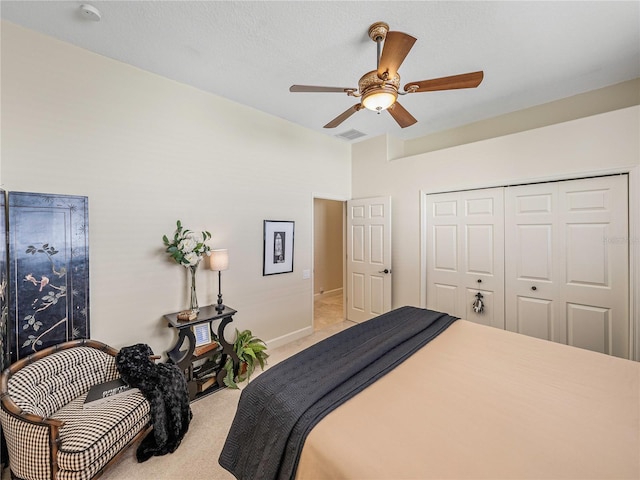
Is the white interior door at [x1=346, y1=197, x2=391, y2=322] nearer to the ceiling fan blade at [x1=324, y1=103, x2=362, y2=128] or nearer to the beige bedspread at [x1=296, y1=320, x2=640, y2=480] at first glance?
the ceiling fan blade at [x1=324, y1=103, x2=362, y2=128]

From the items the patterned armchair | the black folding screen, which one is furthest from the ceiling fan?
the patterned armchair

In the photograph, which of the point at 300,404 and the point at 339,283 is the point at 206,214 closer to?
the point at 300,404

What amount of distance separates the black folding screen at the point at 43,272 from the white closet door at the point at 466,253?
3.80m

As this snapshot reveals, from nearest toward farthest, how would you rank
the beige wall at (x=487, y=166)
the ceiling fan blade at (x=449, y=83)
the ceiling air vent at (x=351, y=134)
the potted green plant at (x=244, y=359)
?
the ceiling fan blade at (x=449, y=83)
the beige wall at (x=487, y=166)
the potted green plant at (x=244, y=359)
the ceiling air vent at (x=351, y=134)

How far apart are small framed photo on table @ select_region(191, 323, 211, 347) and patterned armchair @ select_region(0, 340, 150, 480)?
0.67m

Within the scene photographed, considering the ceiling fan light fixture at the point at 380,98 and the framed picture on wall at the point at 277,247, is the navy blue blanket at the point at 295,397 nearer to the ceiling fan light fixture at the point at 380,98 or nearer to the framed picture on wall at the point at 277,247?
the ceiling fan light fixture at the point at 380,98

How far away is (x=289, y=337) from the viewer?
377cm

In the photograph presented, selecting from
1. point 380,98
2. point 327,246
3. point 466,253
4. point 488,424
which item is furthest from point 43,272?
point 327,246

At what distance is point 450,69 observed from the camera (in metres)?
2.48

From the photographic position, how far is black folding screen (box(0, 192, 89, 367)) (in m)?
A: 1.87

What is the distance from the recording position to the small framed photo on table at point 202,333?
8.61 feet

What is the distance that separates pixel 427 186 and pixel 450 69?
4.95 feet

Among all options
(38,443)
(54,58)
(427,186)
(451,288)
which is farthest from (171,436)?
(427,186)

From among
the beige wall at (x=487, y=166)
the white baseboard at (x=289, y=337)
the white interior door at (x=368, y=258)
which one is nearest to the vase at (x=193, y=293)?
the white baseboard at (x=289, y=337)
